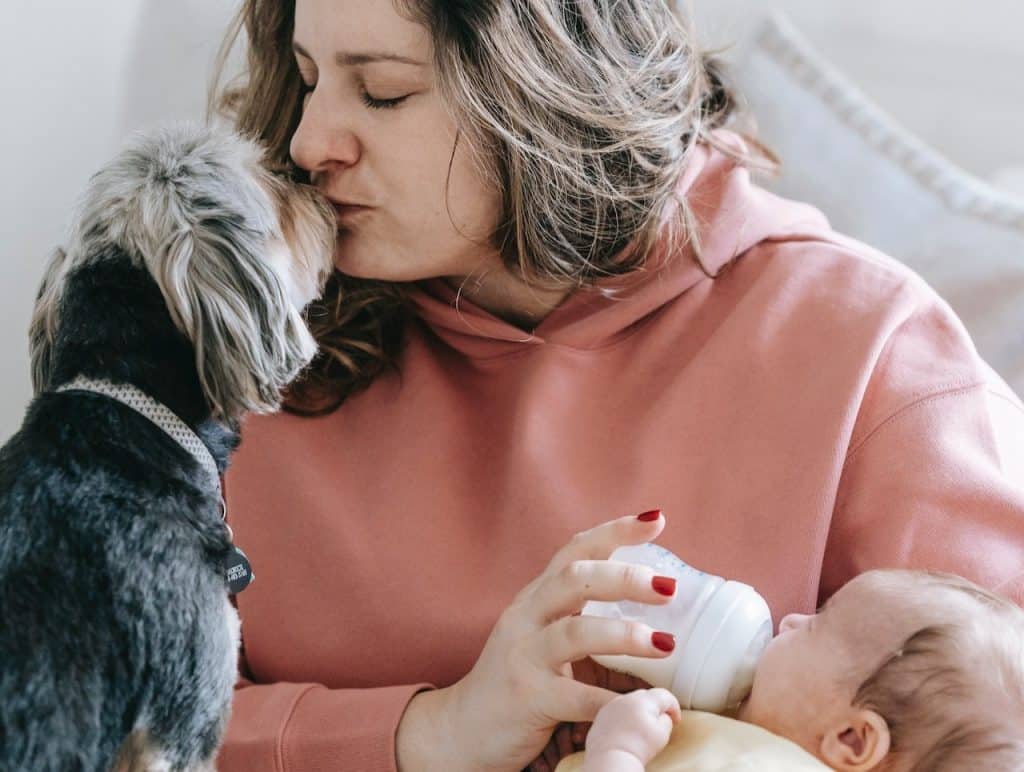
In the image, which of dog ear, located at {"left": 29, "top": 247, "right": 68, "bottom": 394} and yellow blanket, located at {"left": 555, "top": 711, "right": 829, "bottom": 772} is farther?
dog ear, located at {"left": 29, "top": 247, "right": 68, "bottom": 394}

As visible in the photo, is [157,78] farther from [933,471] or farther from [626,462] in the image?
[933,471]

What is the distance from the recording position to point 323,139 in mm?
1260

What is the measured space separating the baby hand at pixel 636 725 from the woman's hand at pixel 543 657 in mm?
41

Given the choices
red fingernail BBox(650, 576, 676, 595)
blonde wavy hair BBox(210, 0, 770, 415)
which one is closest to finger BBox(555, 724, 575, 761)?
red fingernail BBox(650, 576, 676, 595)

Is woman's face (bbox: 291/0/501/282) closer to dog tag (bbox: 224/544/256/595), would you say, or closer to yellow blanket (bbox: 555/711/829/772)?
dog tag (bbox: 224/544/256/595)

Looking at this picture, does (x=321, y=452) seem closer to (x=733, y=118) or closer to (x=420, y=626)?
(x=420, y=626)

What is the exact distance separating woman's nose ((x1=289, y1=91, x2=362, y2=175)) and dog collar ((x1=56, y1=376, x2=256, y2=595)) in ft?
1.04

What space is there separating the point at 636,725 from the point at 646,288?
559 mm

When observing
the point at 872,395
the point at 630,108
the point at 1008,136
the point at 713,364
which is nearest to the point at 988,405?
the point at 872,395

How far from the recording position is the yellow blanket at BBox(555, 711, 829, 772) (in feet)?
3.21

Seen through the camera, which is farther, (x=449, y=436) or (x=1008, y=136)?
(x=1008, y=136)

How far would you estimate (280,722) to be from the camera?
1.27 meters

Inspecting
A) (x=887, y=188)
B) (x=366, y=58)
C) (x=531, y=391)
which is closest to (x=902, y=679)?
(x=531, y=391)

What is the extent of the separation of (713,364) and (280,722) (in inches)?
23.3
